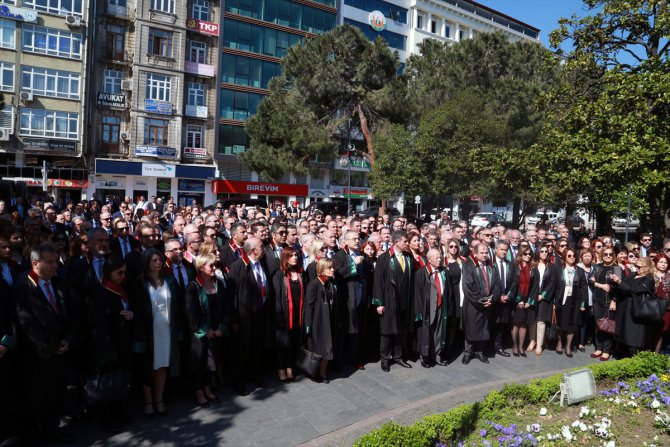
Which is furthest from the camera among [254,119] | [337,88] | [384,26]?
[384,26]

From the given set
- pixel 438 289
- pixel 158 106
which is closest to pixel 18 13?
pixel 158 106

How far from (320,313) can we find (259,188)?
33.1 meters

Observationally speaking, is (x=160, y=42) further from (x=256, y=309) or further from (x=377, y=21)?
(x=256, y=309)

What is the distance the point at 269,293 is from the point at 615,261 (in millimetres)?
6158

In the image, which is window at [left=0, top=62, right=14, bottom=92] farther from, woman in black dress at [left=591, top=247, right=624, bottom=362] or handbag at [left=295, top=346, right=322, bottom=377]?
woman in black dress at [left=591, top=247, right=624, bottom=362]

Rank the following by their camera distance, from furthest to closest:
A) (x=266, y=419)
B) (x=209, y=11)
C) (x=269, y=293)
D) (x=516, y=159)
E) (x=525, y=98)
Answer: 1. (x=209, y=11)
2. (x=525, y=98)
3. (x=516, y=159)
4. (x=269, y=293)
5. (x=266, y=419)

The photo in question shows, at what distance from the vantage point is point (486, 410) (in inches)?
200

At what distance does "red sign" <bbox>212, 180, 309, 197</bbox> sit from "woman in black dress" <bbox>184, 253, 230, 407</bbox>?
1265 inches

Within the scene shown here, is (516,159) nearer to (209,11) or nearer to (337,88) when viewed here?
(337,88)

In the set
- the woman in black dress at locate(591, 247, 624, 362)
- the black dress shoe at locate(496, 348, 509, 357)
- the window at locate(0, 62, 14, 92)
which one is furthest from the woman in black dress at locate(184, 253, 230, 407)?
the window at locate(0, 62, 14, 92)

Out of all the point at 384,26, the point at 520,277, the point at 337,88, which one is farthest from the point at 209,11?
the point at 520,277

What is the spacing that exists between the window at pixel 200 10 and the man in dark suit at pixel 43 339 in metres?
35.4

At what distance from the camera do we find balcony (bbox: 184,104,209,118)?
3541 cm

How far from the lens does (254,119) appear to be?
31250 mm
